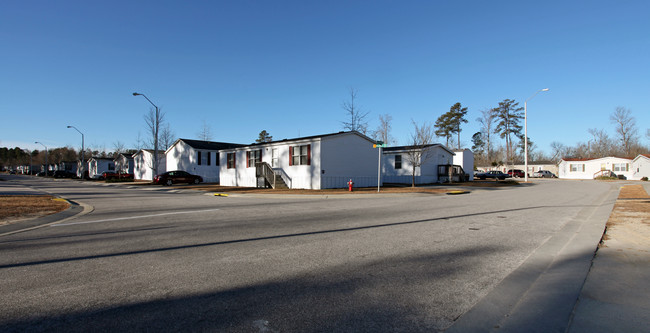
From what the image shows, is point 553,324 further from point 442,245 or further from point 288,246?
point 288,246

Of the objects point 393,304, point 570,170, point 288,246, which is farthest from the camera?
point 570,170

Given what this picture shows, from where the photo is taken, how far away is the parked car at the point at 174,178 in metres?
33.8

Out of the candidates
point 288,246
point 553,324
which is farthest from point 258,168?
point 553,324

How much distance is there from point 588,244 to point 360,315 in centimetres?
530

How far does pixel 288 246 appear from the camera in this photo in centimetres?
595

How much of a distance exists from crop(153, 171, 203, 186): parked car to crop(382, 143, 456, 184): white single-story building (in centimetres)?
2117

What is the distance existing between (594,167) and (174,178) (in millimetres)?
66609

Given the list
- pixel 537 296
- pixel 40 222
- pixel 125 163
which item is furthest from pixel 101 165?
pixel 537 296

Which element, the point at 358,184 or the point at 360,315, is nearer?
the point at 360,315

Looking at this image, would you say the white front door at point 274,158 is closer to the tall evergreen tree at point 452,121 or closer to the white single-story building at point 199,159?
the white single-story building at point 199,159

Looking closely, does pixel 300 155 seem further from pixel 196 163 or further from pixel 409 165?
pixel 196 163

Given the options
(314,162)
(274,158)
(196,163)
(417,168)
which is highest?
(274,158)

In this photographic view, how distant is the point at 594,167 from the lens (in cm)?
5703

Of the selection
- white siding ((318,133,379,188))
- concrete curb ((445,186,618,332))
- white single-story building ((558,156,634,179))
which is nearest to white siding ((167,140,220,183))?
white siding ((318,133,379,188))
